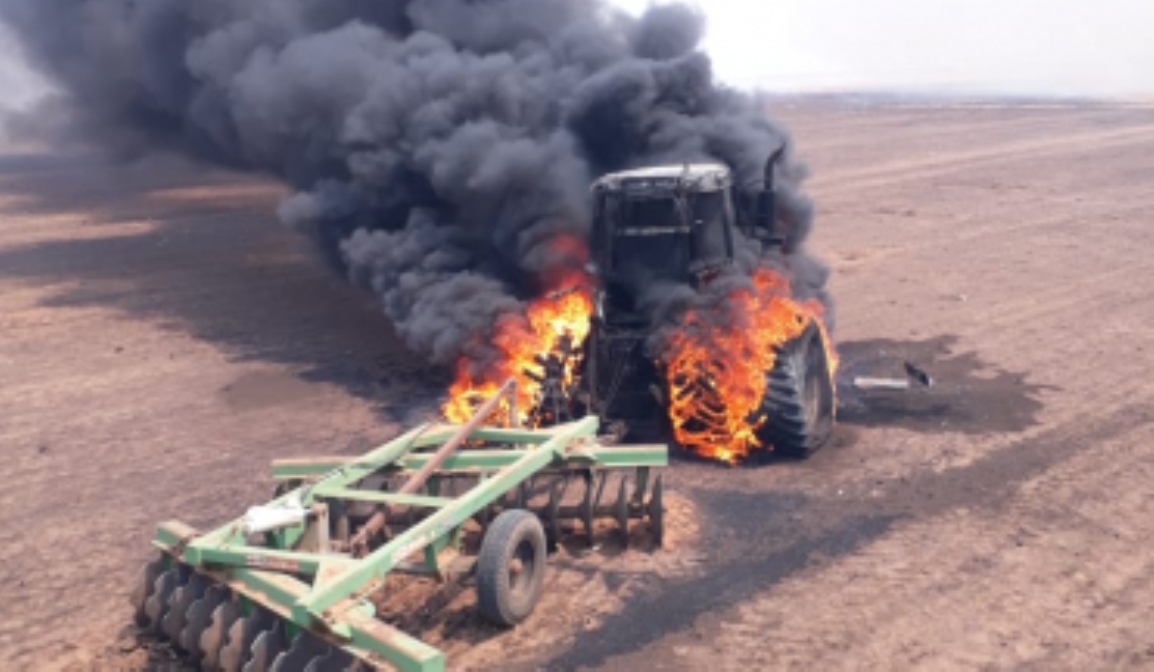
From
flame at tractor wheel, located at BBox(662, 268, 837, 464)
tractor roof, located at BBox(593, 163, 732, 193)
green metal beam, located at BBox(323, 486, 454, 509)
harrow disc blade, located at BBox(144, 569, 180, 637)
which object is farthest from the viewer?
tractor roof, located at BBox(593, 163, 732, 193)

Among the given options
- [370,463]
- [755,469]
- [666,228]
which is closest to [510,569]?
[370,463]

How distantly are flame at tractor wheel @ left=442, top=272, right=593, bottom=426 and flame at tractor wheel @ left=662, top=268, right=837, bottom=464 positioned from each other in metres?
1.38

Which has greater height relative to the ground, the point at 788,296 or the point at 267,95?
the point at 267,95

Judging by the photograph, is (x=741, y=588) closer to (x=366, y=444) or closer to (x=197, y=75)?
(x=366, y=444)

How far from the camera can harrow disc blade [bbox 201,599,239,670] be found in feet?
24.2

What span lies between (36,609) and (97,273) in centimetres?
1591

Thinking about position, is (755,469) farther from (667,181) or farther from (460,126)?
(460,126)

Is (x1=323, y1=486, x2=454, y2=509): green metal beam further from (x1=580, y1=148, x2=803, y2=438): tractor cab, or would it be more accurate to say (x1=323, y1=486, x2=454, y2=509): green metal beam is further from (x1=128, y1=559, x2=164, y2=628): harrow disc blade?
(x1=580, y1=148, x2=803, y2=438): tractor cab

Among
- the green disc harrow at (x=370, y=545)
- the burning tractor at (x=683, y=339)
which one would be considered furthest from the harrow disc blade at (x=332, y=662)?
the burning tractor at (x=683, y=339)

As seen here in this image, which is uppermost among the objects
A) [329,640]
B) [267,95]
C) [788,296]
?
[267,95]

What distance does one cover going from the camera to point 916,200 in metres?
32.2

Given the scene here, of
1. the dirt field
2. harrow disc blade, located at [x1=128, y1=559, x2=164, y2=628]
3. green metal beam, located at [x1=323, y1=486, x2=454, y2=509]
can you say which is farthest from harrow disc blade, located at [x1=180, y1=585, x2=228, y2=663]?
green metal beam, located at [x1=323, y1=486, x2=454, y2=509]

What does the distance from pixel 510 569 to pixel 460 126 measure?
370 inches

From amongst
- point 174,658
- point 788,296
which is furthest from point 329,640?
point 788,296
